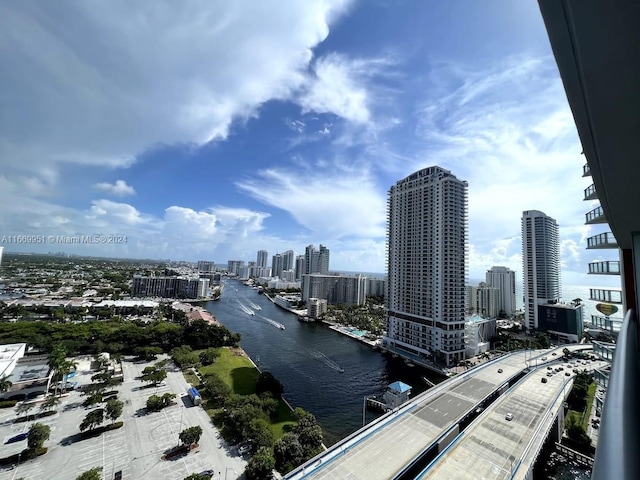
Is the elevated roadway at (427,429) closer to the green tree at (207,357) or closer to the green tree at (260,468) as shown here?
the green tree at (260,468)

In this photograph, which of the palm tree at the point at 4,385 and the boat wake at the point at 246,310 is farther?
the boat wake at the point at 246,310

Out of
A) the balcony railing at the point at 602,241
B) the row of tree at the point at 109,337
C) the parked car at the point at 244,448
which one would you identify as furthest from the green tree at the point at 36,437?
the balcony railing at the point at 602,241

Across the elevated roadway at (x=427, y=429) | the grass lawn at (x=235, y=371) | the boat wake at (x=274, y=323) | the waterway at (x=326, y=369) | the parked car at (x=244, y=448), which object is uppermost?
the elevated roadway at (x=427, y=429)

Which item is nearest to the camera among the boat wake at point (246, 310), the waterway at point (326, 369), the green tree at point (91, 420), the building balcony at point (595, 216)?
the building balcony at point (595, 216)

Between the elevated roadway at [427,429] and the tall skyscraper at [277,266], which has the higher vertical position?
the tall skyscraper at [277,266]

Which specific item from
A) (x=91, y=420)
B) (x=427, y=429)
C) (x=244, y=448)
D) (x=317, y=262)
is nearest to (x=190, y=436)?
(x=244, y=448)

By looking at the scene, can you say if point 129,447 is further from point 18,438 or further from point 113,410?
point 18,438

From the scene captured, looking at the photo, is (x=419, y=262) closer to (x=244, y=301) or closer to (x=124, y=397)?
(x=124, y=397)
